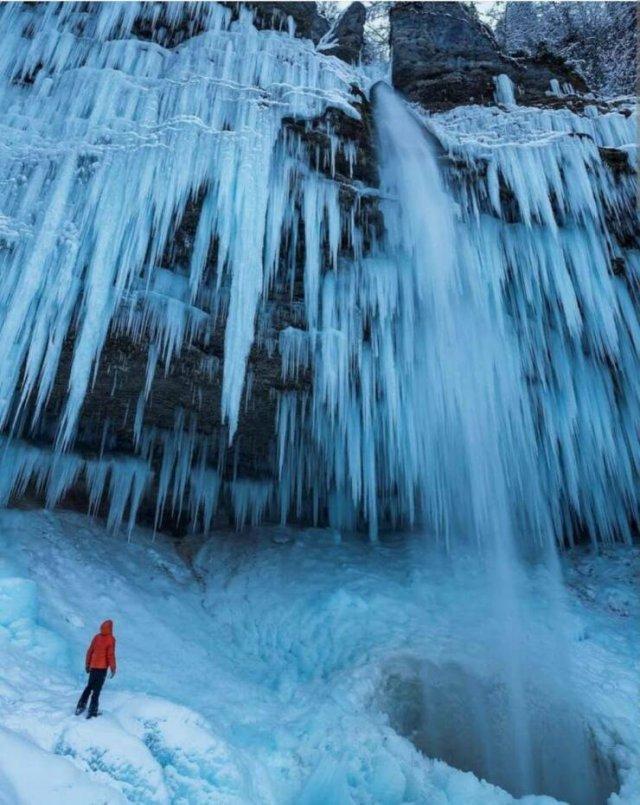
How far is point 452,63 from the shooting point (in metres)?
10.8

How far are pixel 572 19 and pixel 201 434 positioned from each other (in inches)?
660

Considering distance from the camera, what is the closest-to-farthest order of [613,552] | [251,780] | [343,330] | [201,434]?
[251,780] → [343,330] → [201,434] → [613,552]

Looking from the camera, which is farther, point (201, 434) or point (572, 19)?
point (572, 19)

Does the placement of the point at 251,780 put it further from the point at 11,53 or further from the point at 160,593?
the point at 11,53

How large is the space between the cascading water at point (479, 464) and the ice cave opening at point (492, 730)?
1 cm

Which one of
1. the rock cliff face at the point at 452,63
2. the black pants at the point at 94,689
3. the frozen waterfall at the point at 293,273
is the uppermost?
the rock cliff face at the point at 452,63

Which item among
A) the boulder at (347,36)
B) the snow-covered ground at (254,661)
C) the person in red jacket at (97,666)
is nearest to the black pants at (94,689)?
the person in red jacket at (97,666)

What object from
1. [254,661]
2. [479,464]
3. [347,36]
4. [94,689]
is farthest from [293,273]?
[347,36]

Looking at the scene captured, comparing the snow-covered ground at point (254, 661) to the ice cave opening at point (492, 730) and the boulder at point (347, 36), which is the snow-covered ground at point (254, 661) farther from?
the boulder at point (347, 36)

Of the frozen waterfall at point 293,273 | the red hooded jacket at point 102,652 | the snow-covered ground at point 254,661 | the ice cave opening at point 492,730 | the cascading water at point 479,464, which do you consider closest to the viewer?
the snow-covered ground at point 254,661

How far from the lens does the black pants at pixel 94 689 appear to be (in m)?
4.34

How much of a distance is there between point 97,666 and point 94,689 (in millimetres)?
161

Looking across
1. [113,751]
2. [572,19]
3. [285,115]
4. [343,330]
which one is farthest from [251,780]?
[572,19]

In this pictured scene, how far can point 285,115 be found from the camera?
23.0ft
